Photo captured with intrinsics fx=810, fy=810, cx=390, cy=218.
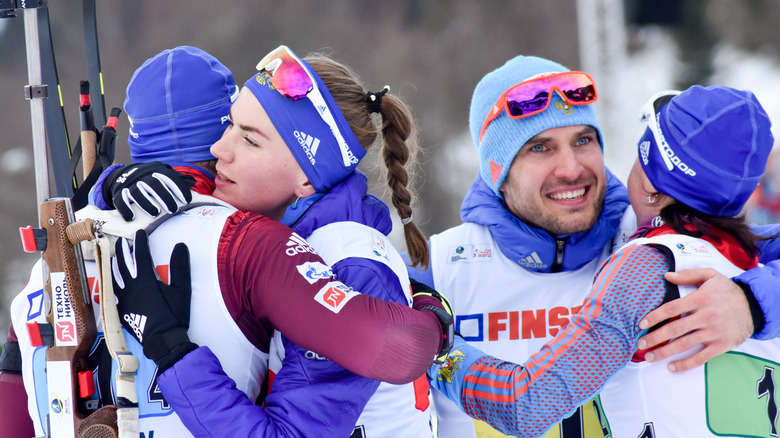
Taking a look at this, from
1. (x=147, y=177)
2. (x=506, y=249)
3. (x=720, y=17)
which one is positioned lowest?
(x=720, y=17)

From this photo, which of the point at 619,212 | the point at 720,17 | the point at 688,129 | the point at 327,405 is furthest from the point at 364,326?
the point at 720,17

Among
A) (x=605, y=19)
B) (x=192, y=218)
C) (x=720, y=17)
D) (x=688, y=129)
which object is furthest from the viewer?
(x=720, y=17)

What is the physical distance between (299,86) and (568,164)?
0.89m

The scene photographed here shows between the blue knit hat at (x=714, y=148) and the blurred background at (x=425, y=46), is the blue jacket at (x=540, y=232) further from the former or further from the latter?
the blurred background at (x=425, y=46)

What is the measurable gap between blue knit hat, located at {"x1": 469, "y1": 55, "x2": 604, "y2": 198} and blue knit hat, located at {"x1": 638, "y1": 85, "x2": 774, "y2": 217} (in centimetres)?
47

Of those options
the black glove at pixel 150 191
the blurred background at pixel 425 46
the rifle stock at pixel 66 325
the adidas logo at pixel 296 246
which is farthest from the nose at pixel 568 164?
the blurred background at pixel 425 46

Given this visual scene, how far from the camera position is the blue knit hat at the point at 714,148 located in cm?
192

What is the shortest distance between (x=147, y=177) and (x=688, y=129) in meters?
1.27

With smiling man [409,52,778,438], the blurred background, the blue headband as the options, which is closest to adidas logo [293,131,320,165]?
the blue headband

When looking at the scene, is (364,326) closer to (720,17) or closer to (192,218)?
(192,218)

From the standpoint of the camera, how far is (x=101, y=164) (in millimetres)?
Answer: 2262

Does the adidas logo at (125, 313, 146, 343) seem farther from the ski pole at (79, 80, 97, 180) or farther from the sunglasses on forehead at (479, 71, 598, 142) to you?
the sunglasses on forehead at (479, 71, 598, 142)

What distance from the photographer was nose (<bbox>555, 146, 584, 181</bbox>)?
8.02ft

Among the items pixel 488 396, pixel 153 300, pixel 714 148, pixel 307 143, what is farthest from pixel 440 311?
pixel 714 148
